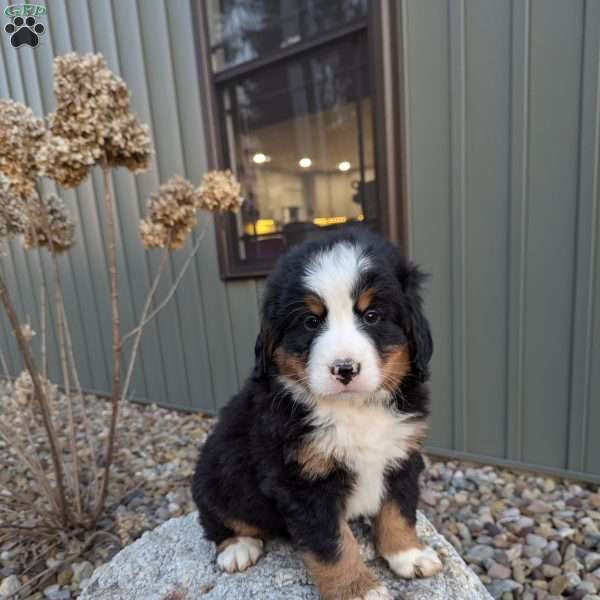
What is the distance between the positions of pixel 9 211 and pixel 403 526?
2159 mm

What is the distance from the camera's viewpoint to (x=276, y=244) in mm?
3984

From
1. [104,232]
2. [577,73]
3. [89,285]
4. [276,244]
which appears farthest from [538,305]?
[89,285]

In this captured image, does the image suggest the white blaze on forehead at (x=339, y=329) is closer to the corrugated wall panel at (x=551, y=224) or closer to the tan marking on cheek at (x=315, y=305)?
the tan marking on cheek at (x=315, y=305)

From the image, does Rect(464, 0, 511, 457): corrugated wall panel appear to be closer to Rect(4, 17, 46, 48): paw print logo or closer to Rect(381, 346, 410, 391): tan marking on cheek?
Rect(381, 346, 410, 391): tan marking on cheek

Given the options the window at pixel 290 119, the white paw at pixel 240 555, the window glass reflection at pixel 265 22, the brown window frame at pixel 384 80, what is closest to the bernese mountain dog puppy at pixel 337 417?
the white paw at pixel 240 555

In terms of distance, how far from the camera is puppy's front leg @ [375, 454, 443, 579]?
160 centimetres

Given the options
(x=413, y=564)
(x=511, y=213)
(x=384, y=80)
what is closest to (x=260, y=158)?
(x=384, y=80)

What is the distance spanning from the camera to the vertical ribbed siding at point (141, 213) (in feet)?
13.1

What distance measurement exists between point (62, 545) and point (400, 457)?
2.32 metres

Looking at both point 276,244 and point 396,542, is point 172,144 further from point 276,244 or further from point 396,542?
point 396,542

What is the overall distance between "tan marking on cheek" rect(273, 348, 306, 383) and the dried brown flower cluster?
1.23 meters

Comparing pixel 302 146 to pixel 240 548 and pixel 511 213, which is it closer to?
pixel 511 213

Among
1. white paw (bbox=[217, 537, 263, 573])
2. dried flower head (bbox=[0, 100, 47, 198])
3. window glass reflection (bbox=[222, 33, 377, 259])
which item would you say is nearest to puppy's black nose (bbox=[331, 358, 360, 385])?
white paw (bbox=[217, 537, 263, 573])

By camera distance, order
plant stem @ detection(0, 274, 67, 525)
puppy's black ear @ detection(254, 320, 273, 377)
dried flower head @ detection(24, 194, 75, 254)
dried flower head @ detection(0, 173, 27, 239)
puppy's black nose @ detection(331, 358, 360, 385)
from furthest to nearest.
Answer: dried flower head @ detection(24, 194, 75, 254)
plant stem @ detection(0, 274, 67, 525)
dried flower head @ detection(0, 173, 27, 239)
puppy's black ear @ detection(254, 320, 273, 377)
puppy's black nose @ detection(331, 358, 360, 385)
